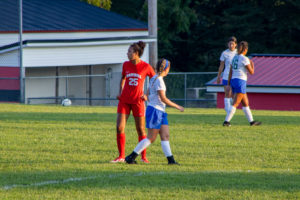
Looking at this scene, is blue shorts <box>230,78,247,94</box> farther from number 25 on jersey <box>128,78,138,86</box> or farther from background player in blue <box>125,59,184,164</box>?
background player in blue <box>125,59,184,164</box>

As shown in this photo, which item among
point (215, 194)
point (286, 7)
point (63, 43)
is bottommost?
point (215, 194)

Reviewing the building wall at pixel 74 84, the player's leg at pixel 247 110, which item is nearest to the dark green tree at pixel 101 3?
the building wall at pixel 74 84

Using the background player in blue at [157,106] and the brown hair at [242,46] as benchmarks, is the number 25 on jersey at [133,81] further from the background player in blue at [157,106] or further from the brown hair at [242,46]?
the brown hair at [242,46]

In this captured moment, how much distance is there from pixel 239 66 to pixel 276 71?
14.8 metres

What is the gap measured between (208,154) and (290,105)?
52.2 feet

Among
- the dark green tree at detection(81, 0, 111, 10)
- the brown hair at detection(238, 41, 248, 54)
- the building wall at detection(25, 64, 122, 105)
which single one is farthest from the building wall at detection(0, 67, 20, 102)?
the dark green tree at detection(81, 0, 111, 10)

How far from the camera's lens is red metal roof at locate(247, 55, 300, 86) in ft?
86.8

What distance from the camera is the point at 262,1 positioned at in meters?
48.1

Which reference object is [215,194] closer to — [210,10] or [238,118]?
[238,118]

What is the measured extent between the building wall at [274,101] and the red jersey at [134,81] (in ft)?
55.8

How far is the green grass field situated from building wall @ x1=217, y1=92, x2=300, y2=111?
10.2 meters

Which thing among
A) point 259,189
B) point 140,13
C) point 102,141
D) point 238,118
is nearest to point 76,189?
point 259,189

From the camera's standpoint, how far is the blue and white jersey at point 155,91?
891 centimetres

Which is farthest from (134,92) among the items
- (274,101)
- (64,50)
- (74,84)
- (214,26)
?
(214,26)
